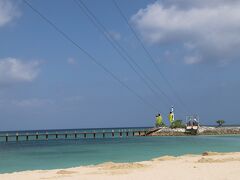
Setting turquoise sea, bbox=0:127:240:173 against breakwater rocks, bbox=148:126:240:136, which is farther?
breakwater rocks, bbox=148:126:240:136

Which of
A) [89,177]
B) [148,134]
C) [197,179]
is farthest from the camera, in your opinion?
[148,134]

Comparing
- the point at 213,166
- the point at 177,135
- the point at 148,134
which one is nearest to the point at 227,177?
the point at 213,166

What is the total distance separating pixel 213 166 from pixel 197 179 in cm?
404

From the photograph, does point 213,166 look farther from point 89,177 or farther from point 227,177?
point 89,177

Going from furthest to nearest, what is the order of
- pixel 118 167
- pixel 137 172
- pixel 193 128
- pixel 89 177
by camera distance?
pixel 193 128 → pixel 118 167 → pixel 137 172 → pixel 89 177

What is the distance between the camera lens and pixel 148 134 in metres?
82.0

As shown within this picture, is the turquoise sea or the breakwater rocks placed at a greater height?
the breakwater rocks

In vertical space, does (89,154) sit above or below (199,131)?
below

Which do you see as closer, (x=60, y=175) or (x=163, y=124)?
(x=60, y=175)

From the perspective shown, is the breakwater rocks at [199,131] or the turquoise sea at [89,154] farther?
the breakwater rocks at [199,131]

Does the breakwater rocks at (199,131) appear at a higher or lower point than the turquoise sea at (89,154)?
higher

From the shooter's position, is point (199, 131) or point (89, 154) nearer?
point (89, 154)

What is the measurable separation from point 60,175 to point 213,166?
6.94 m

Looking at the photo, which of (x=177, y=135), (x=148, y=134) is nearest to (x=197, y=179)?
(x=177, y=135)
